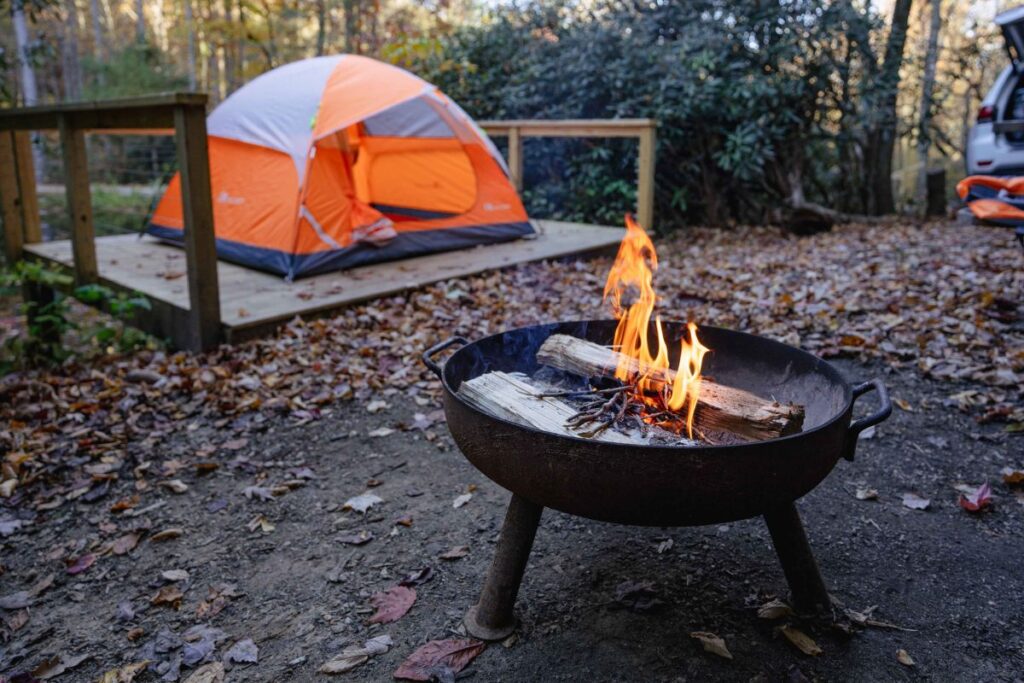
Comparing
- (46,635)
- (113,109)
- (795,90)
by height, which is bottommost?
(46,635)

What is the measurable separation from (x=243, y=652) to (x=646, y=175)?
620 centimetres

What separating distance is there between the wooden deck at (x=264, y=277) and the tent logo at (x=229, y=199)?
0.51 metres

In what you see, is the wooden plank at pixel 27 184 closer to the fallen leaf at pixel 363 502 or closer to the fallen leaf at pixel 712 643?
the fallen leaf at pixel 363 502

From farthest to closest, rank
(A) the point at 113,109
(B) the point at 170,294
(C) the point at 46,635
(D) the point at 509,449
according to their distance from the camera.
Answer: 1. (B) the point at 170,294
2. (A) the point at 113,109
3. (C) the point at 46,635
4. (D) the point at 509,449

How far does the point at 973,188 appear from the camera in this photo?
144 inches

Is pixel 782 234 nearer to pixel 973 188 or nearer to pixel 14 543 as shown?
pixel 973 188

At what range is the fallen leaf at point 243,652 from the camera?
78.4 inches

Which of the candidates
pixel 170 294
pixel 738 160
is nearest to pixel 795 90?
pixel 738 160

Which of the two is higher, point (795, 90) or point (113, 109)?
point (795, 90)

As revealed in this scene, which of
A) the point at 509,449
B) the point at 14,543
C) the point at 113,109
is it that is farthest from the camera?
the point at 113,109

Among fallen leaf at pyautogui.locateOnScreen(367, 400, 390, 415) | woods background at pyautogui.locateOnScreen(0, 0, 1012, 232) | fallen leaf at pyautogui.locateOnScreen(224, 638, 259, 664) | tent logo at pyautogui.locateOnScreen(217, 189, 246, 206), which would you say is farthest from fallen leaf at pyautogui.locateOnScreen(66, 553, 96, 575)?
woods background at pyautogui.locateOnScreen(0, 0, 1012, 232)

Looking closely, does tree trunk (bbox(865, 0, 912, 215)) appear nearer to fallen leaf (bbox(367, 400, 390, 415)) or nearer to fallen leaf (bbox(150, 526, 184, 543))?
fallen leaf (bbox(367, 400, 390, 415))

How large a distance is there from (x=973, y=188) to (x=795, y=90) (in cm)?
466

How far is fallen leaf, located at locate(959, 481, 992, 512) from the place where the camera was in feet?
8.32
